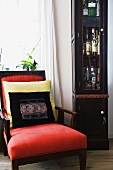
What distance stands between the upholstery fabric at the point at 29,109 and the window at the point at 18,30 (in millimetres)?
758

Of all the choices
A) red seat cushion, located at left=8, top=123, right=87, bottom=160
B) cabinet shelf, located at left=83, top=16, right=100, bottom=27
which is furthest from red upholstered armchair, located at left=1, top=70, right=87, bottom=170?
cabinet shelf, located at left=83, top=16, right=100, bottom=27

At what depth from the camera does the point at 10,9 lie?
9.89ft

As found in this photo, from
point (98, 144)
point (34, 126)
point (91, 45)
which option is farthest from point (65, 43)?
point (98, 144)

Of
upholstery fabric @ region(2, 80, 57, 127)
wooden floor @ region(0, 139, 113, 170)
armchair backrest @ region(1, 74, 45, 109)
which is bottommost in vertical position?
wooden floor @ region(0, 139, 113, 170)

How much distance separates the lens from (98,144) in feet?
8.86

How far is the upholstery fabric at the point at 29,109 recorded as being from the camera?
7.50ft

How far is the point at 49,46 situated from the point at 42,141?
1.42 meters

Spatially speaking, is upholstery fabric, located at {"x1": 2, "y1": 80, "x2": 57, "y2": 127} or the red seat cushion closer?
the red seat cushion

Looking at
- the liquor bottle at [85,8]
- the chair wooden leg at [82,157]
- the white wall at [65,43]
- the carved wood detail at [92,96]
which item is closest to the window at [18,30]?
the white wall at [65,43]

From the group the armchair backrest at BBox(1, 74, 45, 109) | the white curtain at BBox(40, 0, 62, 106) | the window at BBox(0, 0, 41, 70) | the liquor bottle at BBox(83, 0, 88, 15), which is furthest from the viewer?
the window at BBox(0, 0, 41, 70)

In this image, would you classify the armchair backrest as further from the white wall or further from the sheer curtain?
the white wall

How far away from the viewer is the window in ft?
9.87

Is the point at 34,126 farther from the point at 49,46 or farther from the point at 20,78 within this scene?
the point at 49,46

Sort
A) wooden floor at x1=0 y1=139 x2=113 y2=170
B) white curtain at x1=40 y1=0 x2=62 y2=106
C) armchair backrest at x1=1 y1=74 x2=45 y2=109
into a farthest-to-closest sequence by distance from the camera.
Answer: white curtain at x1=40 y1=0 x2=62 y2=106 → armchair backrest at x1=1 y1=74 x2=45 y2=109 → wooden floor at x1=0 y1=139 x2=113 y2=170
